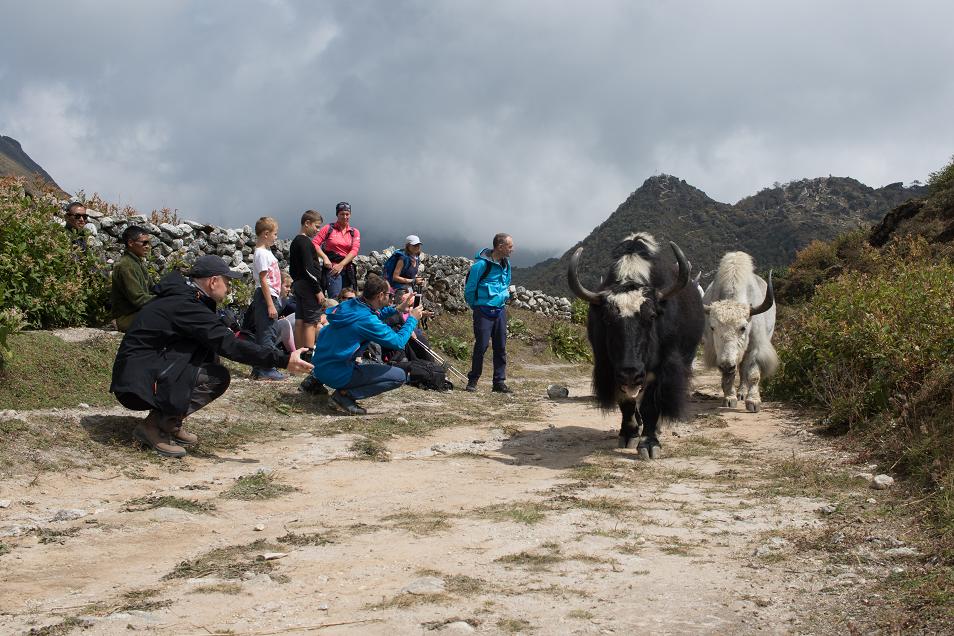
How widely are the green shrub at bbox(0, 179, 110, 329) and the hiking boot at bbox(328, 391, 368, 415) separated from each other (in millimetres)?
3256

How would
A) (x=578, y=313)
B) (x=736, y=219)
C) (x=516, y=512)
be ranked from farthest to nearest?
(x=736, y=219), (x=578, y=313), (x=516, y=512)

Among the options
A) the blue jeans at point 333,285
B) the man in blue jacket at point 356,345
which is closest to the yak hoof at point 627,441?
the man in blue jacket at point 356,345

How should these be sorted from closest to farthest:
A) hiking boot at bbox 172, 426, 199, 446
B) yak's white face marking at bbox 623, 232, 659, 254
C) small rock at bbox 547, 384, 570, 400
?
1. hiking boot at bbox 172, 426, 199, 446
2. yak's white face marking at bbox 623, 232, 659, 254
3. small rock at bbox 547, 384, 570, 400

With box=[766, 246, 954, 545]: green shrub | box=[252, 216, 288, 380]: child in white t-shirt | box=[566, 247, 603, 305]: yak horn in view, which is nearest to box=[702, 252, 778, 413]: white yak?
box=[766, 246, 954, 545]: green shrub

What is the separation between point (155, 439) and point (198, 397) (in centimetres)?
43

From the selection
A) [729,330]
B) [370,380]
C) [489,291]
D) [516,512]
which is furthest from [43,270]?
[729,330]

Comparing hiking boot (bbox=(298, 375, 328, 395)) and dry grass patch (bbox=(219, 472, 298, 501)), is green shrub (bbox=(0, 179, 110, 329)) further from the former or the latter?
dry grass patch (bbox=(219, 472, 298, 501))

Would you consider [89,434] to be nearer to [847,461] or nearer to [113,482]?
[113,482]

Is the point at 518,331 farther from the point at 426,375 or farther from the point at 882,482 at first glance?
the point at 882,482

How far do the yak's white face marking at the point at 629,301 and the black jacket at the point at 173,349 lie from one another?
2597 millimetres

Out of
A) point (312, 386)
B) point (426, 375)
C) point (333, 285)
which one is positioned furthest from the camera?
point (333, 285)

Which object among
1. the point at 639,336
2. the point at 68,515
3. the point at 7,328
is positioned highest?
the point at 639,336

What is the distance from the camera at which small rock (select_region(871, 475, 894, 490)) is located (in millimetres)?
4465

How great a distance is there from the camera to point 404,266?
10.6m
